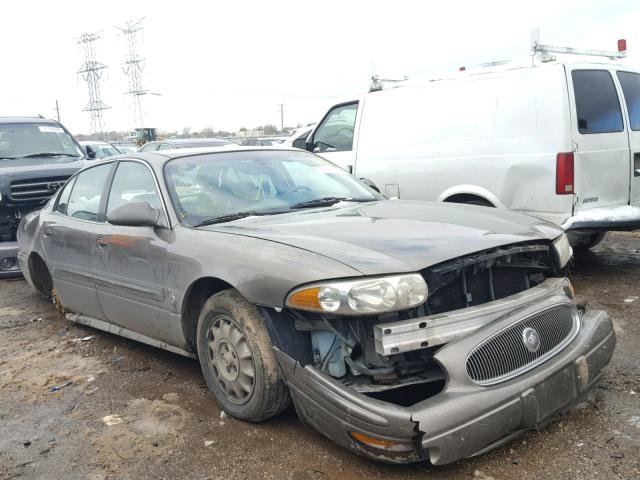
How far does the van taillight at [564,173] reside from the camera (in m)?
5.55

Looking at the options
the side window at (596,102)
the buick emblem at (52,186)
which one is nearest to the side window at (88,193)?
the buick emblem at (52,186)

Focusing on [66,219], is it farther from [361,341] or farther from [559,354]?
[559,354]

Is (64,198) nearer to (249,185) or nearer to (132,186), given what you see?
(132,186)

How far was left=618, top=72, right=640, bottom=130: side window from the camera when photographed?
6059 millimetres

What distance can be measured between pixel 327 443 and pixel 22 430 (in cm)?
180

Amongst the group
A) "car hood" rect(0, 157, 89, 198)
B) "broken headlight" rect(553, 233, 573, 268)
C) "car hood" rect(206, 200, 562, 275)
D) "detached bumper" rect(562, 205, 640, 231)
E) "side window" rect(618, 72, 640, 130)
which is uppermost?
"side window" rect(618, 72, 640, 130)

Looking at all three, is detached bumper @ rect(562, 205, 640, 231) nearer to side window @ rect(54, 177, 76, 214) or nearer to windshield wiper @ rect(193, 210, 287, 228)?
windshield wiper @ rect(193, 210, 287, 228)

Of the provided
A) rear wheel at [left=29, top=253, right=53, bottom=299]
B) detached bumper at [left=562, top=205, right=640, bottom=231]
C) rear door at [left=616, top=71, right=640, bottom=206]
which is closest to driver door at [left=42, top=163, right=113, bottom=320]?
rear wheel at [left=29, top=253, right=53, bottom=299]

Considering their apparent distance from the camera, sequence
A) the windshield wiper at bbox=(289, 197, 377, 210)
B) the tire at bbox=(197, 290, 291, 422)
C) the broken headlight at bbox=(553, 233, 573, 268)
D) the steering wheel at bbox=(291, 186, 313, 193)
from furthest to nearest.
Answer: the steering wheel at bbox=(291, 186, 313, 193) < the windshield wiper at bbox=(289, 197, 377, 210) < the broken headlight at bbox=(553, 233, 573, 268) < the tire at bbox=(197, 290, 291, 422)

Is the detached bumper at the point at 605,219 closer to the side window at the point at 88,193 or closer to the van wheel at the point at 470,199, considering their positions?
the van wheel at the point at 470,199

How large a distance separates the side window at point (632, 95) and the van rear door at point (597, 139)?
15 centimetres

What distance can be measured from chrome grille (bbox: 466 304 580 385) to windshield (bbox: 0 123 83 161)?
25.6 ft

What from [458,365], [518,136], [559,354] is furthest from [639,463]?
[518,136]

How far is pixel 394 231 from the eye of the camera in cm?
322
